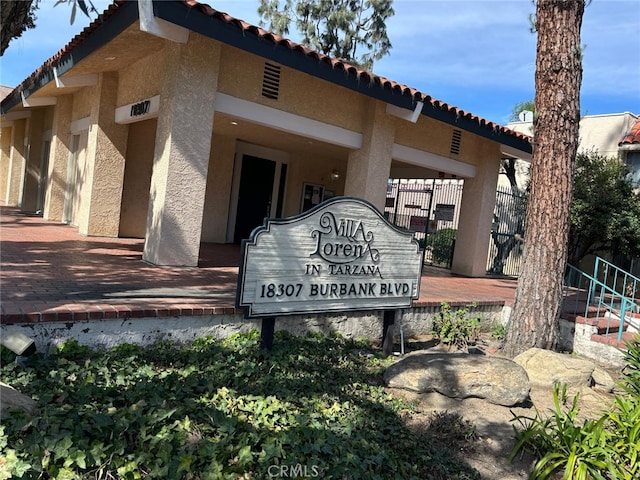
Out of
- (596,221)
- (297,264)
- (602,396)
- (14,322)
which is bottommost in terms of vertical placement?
(602,396)

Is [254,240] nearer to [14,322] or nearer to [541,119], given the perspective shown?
[14,322]

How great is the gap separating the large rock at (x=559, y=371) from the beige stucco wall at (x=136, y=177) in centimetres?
821

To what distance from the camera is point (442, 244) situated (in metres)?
16.2

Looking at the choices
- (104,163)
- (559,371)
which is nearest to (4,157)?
(104,163)

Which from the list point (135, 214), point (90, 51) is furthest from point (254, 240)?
point (135, 214)

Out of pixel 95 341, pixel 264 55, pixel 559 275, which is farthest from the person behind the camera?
pixel 264 55

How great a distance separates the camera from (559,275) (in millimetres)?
6184

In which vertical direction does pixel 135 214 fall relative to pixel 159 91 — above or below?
below

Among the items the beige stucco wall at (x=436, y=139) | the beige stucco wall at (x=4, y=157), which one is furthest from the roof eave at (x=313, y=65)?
the beige stucco wall at (x=4, y=157)

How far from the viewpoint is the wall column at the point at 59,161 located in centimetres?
1228

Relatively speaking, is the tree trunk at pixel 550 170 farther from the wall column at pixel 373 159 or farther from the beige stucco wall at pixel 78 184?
the beige stucco wall at pixel 78 184

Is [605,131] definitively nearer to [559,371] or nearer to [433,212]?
[433,212]

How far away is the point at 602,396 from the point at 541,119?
3.33 meters

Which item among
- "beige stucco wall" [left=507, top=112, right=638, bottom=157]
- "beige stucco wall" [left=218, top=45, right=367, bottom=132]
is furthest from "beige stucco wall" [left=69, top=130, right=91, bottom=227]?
"beige stucco wall" [left=507, top=112, right=638, bottom=157]
